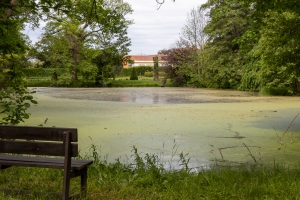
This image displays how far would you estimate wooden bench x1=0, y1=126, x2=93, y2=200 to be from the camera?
2.17 metres

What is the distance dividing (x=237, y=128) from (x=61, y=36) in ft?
65.2

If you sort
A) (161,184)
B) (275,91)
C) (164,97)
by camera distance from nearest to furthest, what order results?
(161,184), (164,97), (275,91)

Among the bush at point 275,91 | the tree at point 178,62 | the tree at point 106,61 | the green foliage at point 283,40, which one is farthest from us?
the tree at point 106,61

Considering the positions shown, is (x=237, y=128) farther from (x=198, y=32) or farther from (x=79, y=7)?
(x=198, y=32)

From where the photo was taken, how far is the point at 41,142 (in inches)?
89.5

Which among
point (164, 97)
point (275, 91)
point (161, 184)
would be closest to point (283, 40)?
point (161, 184)

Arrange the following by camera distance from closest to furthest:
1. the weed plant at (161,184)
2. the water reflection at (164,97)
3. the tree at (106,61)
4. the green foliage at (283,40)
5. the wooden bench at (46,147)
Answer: the wooden bench at (46,147) → the weed plant at (161,184) → the green foliage at (283,40) → the water reflection at (164,97) → the tree at (106,61)

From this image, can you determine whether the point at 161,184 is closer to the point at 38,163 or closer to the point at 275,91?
the point at 38,163

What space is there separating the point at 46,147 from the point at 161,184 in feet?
2.98

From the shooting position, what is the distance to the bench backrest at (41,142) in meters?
2.19

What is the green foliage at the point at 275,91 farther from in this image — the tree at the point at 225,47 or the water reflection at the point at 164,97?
the tree at the point at 225,47

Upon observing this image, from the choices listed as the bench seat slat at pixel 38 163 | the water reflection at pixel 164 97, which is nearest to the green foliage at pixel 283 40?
the bench seat slat at pixel 38 163

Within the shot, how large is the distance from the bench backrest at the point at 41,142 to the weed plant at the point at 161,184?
0.30m

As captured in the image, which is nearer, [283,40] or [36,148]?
[36,148]
